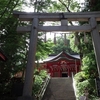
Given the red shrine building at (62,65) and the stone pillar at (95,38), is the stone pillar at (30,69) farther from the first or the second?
the red shrine building at (62,65)

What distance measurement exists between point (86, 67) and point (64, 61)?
1408 centimetres

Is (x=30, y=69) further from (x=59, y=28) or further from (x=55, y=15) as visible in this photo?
(x=55, y=15)

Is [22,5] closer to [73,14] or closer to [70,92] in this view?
[73,14]

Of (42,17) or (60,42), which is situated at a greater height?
(60,42)

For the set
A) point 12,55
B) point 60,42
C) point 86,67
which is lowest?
point 86,67

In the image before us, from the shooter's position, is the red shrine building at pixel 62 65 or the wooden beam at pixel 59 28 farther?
the red shrine building at pixel 62 65

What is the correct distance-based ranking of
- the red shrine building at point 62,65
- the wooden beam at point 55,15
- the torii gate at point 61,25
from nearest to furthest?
1. the torii gate at point 61,25
2. the wooden beam at point 55,15
3. the red shrine building at point 62,65

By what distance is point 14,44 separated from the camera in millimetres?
11008

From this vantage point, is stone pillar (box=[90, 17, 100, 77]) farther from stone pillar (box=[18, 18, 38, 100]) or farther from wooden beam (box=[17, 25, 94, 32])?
stone pillar (box=[18, 18, 38, 100])

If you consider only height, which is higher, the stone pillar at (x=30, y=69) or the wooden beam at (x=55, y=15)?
the wooden beam at (x=55, y=15)

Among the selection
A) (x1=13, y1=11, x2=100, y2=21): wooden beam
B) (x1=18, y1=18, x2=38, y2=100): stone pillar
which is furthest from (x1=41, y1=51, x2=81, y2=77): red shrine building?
(x1=18, y1=18, x2=38, y2=100): stone pillar

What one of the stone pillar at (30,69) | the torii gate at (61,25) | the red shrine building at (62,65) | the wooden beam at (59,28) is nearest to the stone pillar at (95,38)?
the torii gate at (61,25)

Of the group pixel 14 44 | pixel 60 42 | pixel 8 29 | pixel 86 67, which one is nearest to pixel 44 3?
pixel 8 29

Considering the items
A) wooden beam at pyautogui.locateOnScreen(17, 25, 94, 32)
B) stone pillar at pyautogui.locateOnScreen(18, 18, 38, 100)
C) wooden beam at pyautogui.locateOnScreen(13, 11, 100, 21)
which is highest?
wooden beam at pyautogui.locateOnScreen(13, 11, 100, 21)
